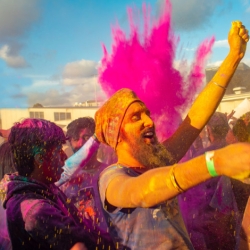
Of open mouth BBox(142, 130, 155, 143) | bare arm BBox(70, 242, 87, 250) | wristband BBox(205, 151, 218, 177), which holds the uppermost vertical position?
open mouth BBox(142, 130, 155, 143)

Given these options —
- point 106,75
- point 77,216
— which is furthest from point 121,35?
point 77,216

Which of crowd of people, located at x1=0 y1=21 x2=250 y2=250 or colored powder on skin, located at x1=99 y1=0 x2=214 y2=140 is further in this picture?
colored powder on skin, located at x1=99 y1=0 x2=214 y2=140

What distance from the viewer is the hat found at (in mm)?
1777

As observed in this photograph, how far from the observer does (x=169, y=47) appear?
2.46 metres

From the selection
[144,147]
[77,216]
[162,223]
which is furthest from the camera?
[77,216]

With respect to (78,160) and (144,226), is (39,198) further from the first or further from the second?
(78,160)

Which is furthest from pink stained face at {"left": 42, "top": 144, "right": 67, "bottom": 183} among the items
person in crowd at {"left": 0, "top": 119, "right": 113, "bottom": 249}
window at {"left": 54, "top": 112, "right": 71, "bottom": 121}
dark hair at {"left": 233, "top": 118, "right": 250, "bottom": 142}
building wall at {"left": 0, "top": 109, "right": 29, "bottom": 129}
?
window at {"left": 54, "top": 112, "right": 71, "bottom": 121}

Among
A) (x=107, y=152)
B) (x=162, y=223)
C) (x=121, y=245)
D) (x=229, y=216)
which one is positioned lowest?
(x=229, y=216)

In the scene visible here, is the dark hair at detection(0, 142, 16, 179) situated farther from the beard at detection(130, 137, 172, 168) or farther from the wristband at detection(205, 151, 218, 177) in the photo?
the wristband at detection(205, 151, 218, 177)

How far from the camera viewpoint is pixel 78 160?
7.75 feet

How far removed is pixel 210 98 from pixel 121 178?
0.88 meters

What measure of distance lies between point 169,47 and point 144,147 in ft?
3.39

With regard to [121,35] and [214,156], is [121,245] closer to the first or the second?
[214,156]

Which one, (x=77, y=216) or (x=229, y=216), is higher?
(x=77, y=216)
